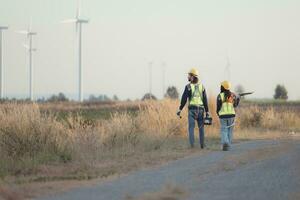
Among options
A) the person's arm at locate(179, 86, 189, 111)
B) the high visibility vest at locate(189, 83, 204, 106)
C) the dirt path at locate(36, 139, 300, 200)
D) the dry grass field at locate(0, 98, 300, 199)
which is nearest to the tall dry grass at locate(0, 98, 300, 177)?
the dry grass field at locate(0, 98, 300, 199)

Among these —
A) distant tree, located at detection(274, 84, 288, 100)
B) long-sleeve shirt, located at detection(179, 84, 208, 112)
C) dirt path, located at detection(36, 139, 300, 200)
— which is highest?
distant tree, located at detection(274, 84, 288, 100)

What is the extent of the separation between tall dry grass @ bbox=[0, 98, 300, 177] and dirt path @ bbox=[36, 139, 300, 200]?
178cm

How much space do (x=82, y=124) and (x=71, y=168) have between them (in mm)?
6900

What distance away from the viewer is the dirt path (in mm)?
11656

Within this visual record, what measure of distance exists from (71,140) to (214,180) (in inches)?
296

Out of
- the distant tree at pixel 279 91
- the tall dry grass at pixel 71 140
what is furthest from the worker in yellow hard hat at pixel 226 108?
the distant tree at pixel 279 91

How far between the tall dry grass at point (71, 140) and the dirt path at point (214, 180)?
5.85ft

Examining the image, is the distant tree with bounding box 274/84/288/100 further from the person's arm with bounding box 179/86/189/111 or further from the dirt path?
the dirt path

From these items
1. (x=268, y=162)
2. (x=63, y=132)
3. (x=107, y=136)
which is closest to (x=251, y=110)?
(x=107, y=136)

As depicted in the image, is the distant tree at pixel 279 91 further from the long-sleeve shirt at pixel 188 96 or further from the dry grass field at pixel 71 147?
the long-sleeve shirt at pixel 188 96

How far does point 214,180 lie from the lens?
1346 centimetres

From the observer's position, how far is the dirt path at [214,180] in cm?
1166

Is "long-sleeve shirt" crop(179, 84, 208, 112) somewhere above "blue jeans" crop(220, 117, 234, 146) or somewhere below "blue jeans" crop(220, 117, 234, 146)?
above

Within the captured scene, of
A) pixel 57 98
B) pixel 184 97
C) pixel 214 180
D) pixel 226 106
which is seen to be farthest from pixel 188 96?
pixel 57 98
